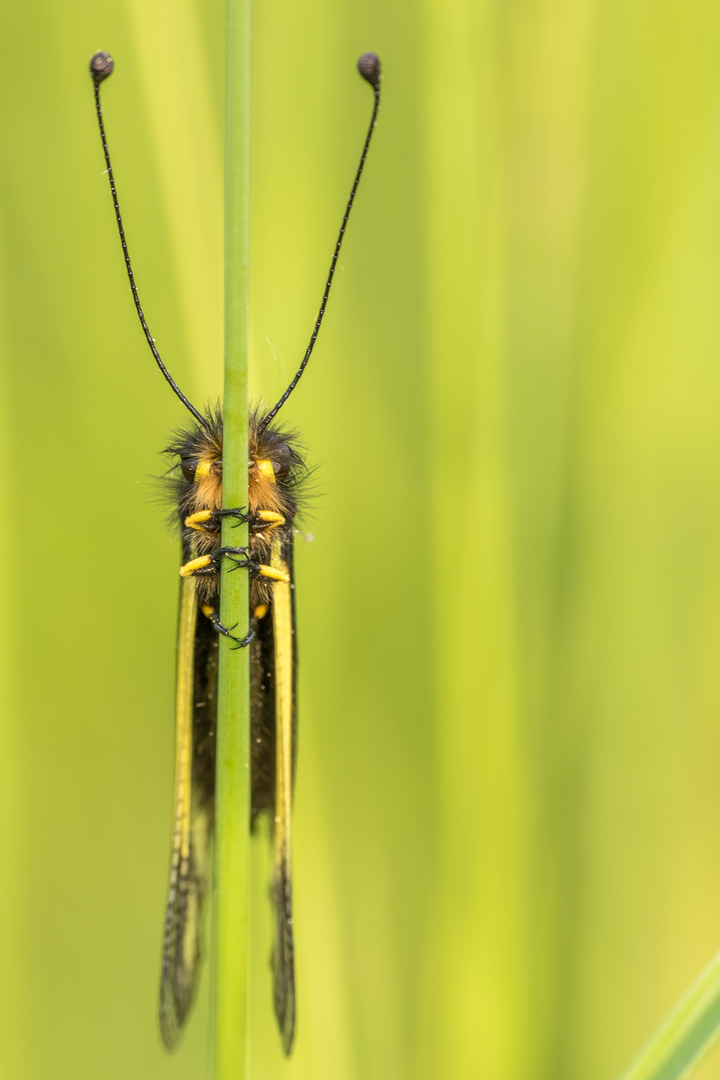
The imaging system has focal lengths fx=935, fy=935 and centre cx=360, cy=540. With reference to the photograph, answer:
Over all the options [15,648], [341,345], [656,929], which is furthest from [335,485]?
[656,929]

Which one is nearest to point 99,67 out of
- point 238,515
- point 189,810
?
point 238,515

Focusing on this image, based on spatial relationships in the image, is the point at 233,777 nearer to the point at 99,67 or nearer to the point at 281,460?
the point at 281,460

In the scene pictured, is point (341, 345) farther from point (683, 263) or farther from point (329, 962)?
point (329, 962)

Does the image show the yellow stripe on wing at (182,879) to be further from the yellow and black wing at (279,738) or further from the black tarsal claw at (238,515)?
the black tarsal claw at (238,515)

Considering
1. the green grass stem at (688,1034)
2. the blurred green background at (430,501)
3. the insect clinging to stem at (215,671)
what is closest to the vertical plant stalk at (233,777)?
the insect clinging to stem at (215,671)

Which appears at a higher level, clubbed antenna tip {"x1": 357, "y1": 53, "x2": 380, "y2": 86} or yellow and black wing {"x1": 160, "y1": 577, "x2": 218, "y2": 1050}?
clubbed antenna tip {"x1": 357, "y1": 53, "x2": 380, "y2": 86}

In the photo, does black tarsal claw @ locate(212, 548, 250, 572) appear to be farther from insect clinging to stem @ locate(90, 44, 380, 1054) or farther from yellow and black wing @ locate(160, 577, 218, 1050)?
yellow and black wing @ locate(160, 577, 218, 1050)

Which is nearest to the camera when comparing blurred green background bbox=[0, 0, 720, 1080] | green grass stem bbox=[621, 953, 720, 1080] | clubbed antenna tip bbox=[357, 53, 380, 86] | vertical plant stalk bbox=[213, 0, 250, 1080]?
green grass stem bbox=[621, 953, 720, 1080]

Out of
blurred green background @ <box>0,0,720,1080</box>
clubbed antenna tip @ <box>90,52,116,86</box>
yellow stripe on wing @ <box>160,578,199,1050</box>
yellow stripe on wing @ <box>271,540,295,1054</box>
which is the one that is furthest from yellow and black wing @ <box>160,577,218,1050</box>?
clubbed antenna tip @ <box>90,52,116,86</box>
